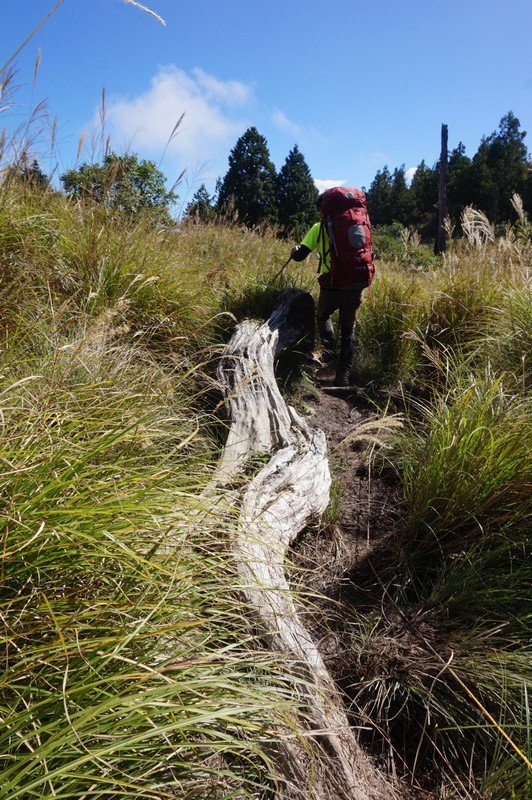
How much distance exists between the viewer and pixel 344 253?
438 cm

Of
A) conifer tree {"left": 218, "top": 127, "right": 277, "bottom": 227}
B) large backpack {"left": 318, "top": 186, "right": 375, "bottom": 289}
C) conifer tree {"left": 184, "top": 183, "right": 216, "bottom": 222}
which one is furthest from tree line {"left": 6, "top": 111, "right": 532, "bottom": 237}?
large backpack {"left": 318, "top": 186, "right": 375, "bottom": 289}

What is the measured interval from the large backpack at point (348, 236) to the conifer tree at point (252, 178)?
2918cm

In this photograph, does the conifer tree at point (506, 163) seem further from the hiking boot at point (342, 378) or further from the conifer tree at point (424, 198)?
the hiking boot at point (342, 378)

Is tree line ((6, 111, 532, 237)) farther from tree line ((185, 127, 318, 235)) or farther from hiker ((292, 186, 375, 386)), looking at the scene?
hiker ((292, 186, 375, 386))

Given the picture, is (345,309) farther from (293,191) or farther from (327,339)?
(293,191)

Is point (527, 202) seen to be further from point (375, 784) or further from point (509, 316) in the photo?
point (375, 784)

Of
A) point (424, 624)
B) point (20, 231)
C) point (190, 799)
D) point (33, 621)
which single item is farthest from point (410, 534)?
point (20, 231)

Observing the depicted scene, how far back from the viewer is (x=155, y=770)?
1068 mm

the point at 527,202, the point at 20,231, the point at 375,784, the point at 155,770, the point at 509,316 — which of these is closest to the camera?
the point at 155,770

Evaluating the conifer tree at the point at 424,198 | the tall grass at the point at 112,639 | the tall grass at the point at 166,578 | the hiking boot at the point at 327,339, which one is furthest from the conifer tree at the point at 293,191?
the tall grass at the point at 112,639

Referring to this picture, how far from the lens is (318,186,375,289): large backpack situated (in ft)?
14.3

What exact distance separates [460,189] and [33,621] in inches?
1814

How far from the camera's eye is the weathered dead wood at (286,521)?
4.78 feet

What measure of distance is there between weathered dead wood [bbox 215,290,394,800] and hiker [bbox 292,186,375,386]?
17.6 inches
